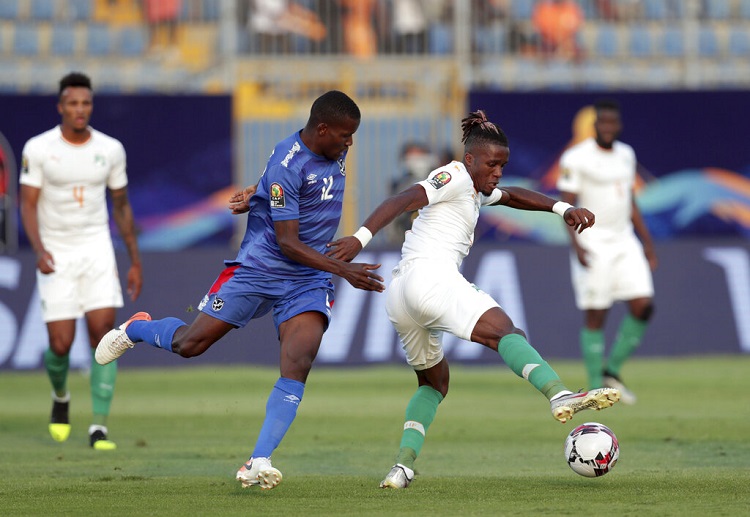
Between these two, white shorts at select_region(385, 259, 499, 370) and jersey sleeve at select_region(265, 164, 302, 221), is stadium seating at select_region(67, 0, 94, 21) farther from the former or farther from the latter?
white shorts at select_region(385, 259, 499, 370)

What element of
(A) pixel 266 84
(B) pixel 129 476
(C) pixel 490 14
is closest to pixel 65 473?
(B) pixel 129 476

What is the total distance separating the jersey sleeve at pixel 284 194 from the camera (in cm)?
762

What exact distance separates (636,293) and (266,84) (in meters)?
8.62

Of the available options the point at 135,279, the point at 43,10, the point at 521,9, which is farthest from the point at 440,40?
the point at 135,279

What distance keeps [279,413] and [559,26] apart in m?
14.9

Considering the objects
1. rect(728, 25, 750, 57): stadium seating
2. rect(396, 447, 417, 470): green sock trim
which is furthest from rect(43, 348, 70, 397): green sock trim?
rect(728, 25, 750, 57): stadium seating

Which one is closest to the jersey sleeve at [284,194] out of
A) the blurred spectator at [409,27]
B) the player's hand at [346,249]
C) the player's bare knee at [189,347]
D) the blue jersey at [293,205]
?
the blue jersey at [293,205]

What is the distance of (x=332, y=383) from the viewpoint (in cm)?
1548

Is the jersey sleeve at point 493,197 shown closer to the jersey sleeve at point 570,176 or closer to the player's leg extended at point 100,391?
the player's leg extended at point 100,391

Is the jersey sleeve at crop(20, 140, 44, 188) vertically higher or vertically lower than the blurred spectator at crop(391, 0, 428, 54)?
lower

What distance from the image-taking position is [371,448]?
10.1m

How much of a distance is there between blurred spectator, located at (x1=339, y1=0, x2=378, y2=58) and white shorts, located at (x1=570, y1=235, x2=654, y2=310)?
801 cm

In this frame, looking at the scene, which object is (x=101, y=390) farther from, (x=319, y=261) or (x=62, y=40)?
(x=62, y=40)

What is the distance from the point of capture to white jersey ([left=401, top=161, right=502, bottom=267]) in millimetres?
7781
